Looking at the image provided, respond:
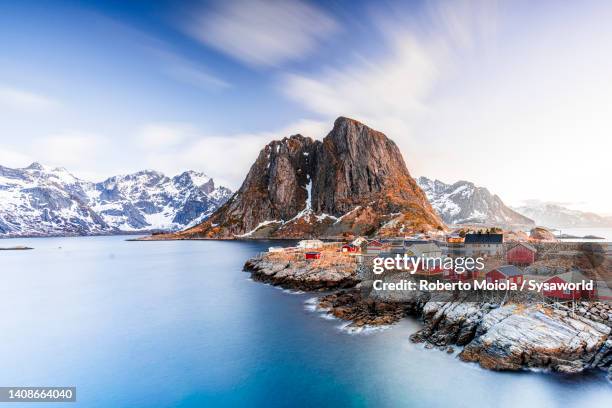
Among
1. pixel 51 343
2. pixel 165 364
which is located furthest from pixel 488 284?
pixel 51 343

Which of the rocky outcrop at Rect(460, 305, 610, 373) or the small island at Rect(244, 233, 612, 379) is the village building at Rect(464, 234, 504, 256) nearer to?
the small island at Rect(244, 233, 612, 379)

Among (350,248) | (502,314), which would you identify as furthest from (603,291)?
(350,248)

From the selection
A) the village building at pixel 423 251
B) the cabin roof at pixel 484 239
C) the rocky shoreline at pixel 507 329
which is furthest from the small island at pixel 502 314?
the cabin roof at pixel 484 239

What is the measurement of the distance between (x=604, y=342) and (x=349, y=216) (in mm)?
160781

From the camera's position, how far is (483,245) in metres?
73.2

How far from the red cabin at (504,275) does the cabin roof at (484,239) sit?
1381 inches

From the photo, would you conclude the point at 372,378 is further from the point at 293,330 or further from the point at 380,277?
the point at 380,277

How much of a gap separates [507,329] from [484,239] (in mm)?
48893

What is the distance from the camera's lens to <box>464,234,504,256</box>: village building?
7119 centimetres

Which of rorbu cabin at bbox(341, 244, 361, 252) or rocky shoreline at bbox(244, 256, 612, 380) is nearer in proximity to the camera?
rocky shoreline at bbox(244, 256, 612, 380)

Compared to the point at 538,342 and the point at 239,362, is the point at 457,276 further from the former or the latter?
the point at 239,362

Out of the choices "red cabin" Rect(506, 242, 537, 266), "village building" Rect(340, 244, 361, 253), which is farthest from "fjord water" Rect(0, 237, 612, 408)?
"red cabin" Rect(506, 242, 537, 266)

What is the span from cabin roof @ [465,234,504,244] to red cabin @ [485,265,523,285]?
115 feet

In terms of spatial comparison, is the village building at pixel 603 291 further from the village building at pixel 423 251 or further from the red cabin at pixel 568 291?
the village building at pixel 423 251
